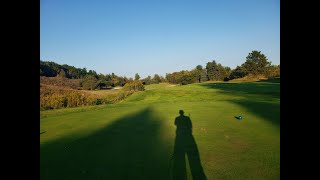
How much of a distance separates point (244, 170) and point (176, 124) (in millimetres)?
4760

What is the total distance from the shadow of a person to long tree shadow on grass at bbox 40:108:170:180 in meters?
0.20

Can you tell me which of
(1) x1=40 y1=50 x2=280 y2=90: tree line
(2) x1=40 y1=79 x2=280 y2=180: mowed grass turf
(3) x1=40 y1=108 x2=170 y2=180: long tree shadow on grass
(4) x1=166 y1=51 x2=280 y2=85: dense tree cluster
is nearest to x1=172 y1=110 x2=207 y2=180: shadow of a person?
(2) x1=40 y1=79 x2=280 y2=180: mowed grass turf

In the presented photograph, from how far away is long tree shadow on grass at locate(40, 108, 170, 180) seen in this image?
16.3 ft

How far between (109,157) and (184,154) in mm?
1631

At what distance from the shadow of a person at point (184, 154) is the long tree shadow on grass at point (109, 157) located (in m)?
0.20

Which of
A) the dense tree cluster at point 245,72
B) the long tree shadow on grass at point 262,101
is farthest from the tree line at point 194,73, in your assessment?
the long tree shadow on grass at point 262,101

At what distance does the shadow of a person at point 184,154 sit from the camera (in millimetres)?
4852

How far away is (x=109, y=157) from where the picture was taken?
5879 millimetres

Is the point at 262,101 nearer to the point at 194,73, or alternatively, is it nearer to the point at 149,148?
the point at 149,148

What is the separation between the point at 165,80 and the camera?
254ft

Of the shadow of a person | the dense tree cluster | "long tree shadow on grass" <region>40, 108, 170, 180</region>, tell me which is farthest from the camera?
the dense tree cluster

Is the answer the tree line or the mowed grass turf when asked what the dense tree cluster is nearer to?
the tree line
